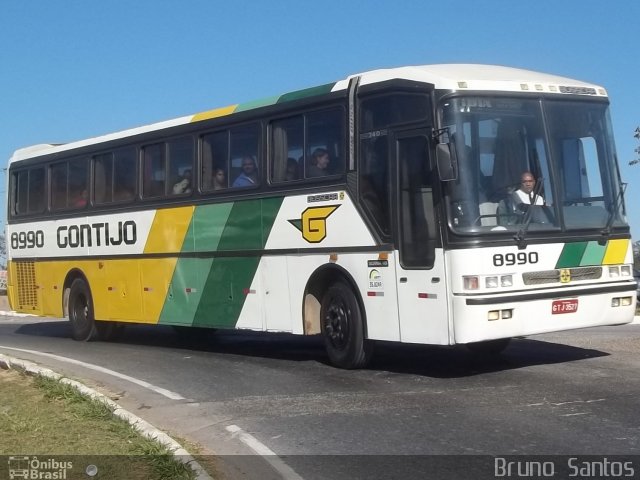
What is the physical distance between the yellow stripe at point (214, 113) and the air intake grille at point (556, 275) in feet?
17.7

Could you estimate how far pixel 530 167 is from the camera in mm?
11016

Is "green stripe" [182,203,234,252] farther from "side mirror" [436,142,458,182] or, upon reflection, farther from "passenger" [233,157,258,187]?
"side mirror" [436,142,458,182]

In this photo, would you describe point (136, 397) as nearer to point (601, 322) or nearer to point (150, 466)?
point (150, 466)

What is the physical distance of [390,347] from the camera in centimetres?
1476

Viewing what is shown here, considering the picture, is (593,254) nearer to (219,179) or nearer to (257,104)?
(257,104)

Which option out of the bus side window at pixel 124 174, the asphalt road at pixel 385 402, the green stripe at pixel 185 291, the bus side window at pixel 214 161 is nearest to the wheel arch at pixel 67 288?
the bus side window at pixel 124 174

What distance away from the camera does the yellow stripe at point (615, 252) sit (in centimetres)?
1141

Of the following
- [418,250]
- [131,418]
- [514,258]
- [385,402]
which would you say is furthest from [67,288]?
[514,258]

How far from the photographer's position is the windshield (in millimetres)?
10641

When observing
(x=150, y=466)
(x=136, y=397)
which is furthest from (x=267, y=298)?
(x=150, y=466)

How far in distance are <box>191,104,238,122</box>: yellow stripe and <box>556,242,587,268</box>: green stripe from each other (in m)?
5.45

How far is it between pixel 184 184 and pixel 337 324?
4095mm

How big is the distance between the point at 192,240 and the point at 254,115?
233 centimetres

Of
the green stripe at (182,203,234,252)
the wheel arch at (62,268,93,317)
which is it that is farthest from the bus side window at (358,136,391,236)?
the wheel arch at (62,268,93,317)
